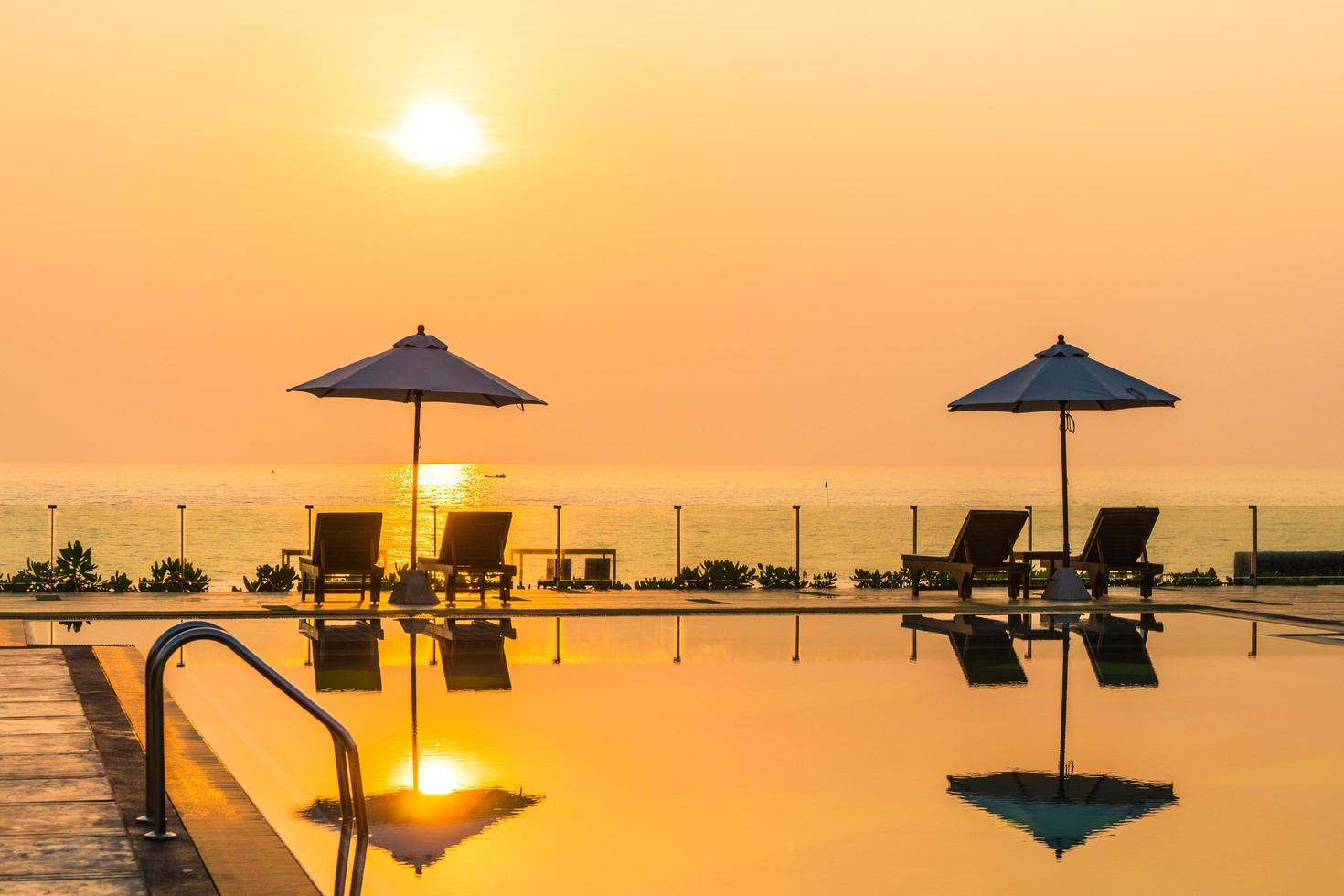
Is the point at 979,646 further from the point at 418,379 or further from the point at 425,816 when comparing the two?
the point at 425,816

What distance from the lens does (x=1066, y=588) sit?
60.8 ft

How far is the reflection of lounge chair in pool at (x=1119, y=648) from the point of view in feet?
38.5

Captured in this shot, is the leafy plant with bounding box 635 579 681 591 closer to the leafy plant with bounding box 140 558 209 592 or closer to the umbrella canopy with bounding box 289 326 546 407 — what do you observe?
the umbrella canopy with bounding box 289 326 546 407

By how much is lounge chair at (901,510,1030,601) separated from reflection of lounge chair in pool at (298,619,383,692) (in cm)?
704

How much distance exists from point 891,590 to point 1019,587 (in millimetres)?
1653

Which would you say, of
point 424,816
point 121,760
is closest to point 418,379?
point 121,760

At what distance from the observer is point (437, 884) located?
18.7 ft

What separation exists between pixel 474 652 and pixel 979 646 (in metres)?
4.49

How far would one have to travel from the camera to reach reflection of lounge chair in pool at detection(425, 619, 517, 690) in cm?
1135

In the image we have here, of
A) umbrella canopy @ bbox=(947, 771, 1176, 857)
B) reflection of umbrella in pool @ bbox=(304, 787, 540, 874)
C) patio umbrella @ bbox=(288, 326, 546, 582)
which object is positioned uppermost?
patio umbrella @ bbox=(288, 326, 546, 582)

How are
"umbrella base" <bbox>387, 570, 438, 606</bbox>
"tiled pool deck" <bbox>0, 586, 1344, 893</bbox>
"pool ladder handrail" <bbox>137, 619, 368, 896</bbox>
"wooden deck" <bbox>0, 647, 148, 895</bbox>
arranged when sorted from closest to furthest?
"wooden deck" <bbox>0, 647, 148, 895</bbox>
"tiled pool deck" <bbox>0, 586, 1344, 893</bbox>
"pool ladder handrail" <bbox>137, 619, 368, 896</bbox>
"umbrella base" <bbox>387, 570, 438, 606</bbox>

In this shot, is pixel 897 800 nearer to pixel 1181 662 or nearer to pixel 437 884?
pixel 437 884

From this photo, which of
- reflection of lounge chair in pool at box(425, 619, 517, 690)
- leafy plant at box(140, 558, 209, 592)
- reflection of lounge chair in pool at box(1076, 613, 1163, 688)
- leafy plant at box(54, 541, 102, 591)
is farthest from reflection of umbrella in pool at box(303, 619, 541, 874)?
leafy plant at box(54, 541, 102, 591)

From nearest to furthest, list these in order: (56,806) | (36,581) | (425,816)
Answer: (56,806)
(425,816)
(36,581)
